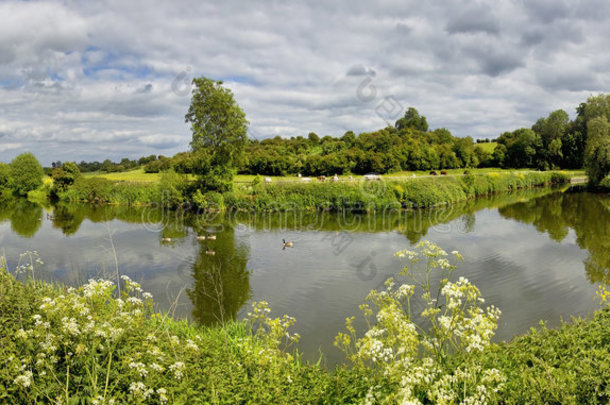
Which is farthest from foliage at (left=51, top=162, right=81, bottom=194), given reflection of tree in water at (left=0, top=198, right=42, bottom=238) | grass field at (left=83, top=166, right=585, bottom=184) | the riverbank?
the riverbank

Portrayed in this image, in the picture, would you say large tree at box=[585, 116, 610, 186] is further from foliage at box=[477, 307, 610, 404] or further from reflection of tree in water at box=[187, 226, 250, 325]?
foliage at box=[477, 307, 610, 404]

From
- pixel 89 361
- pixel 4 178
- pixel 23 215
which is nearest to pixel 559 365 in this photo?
pixel 89 361

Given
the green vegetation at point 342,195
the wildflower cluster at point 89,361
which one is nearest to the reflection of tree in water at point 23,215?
the green vegetation at point 342,195

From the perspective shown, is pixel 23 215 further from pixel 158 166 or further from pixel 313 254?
pixel 313 254

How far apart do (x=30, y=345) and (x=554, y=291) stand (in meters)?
14.9

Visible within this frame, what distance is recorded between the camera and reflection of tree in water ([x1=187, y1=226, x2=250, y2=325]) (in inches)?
455

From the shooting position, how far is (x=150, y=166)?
5669cm

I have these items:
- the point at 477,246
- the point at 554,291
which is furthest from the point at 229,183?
the point at 554,291

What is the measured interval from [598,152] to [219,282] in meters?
45.6

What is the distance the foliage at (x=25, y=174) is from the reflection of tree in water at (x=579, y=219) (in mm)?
52485

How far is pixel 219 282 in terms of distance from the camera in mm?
14320

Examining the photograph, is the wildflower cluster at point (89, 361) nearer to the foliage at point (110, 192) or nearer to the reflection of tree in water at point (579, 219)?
the reflection of tree in water at point (579, 219)

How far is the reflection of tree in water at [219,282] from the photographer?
37.9 ft

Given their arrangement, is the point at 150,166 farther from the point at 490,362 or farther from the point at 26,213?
the point at 490,362
